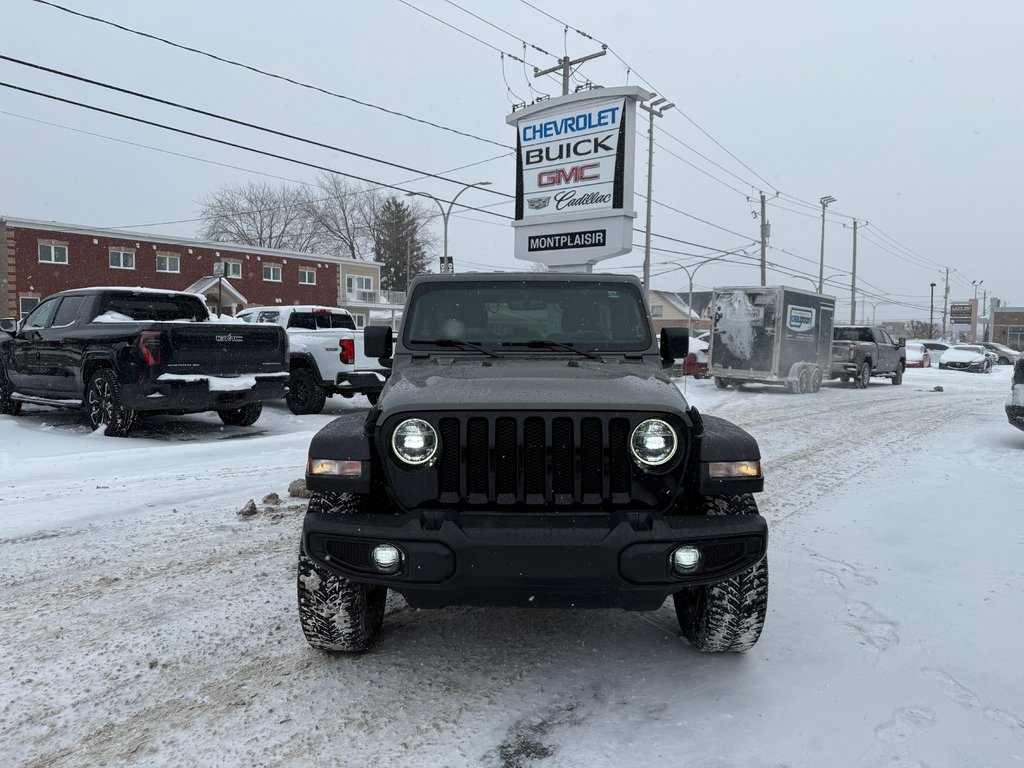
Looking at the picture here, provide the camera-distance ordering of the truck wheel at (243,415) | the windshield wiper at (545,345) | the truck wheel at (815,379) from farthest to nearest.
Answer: the truck wheel at (815,379), the truck wheel at (243,415), the windshield wiper at (545,345)

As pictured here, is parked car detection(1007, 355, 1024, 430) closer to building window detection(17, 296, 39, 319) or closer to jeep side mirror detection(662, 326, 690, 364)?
jeep side mirror detection(662, 326, 690, 364)

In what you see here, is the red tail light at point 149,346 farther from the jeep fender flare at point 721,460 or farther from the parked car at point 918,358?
the parked car at point 918,358

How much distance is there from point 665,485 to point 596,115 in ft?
50.0

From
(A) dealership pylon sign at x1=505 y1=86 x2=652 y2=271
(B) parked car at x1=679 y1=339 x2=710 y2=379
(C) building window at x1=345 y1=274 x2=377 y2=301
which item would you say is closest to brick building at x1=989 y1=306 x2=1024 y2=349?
(C) building window at x1=345 y1=274 x2=377 y2=301

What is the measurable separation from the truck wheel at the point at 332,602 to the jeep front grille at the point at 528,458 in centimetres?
50

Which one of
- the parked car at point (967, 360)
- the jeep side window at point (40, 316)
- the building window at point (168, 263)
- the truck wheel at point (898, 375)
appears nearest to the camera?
the jeep side window at point (40, 316)

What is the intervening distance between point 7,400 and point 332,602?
408 inches

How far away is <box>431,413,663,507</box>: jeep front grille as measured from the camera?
2803mm

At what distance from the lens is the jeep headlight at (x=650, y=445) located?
9.29 feet

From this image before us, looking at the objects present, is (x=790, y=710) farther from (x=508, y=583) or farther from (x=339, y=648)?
(x=339, y=648)

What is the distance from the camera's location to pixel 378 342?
4312 mm

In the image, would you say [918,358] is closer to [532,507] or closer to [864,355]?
[864,355]

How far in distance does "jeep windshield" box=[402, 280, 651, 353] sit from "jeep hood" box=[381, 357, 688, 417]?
449mm

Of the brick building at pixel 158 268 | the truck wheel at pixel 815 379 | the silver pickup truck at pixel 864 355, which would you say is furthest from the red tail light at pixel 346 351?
the brick building at pixel 158 268
